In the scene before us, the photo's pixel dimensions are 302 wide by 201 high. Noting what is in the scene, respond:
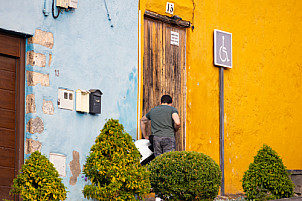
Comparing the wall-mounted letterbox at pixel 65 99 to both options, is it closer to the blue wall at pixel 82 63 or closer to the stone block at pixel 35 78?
the blue wall at pixel 82 63

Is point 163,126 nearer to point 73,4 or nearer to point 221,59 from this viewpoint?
point 73,4

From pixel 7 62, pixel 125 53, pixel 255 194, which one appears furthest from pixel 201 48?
pixel 7 62

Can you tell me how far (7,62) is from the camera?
688 centimetres

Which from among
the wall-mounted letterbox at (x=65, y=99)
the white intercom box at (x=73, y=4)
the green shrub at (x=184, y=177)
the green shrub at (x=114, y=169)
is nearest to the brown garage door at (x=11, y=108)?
the wall-mounted letterbox at (x=65, y=99)

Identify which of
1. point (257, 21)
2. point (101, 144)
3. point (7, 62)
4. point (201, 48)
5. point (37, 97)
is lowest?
point (101, 144)

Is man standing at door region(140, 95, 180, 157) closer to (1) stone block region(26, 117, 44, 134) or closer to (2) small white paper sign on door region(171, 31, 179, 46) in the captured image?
(2) small white paper sign on door region(171, 31, 179, 46)

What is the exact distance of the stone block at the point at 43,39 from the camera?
7.03m

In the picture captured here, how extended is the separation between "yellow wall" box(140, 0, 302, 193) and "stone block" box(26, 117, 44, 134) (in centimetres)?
289

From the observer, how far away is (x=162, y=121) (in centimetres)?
820

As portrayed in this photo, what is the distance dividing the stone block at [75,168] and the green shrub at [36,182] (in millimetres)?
1936

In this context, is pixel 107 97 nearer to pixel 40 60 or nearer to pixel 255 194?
pixel 40 60

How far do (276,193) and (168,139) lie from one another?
1.88m

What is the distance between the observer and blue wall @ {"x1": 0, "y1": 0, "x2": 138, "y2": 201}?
700cm

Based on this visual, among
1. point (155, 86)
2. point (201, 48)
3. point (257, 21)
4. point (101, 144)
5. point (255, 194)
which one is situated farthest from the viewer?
point (257, 21)
